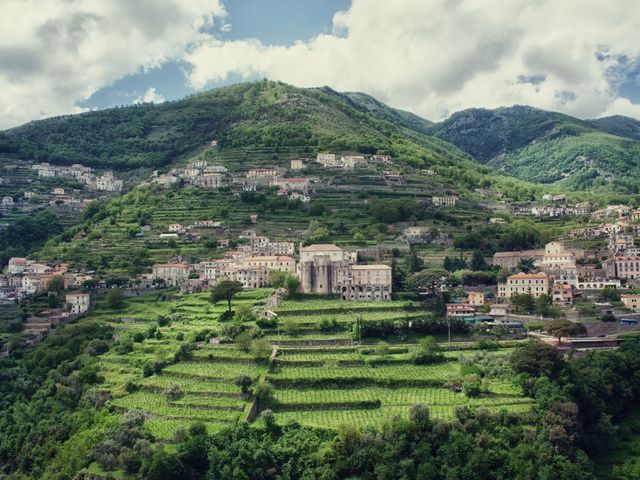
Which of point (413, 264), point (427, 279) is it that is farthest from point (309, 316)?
point (413, 264)

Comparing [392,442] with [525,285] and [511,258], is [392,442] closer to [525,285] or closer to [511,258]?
[525,285]

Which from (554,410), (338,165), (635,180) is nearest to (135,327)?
(554,410)

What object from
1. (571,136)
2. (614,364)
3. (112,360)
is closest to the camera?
(614,364)

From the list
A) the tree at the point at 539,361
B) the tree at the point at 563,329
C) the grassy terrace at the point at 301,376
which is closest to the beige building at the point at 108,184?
the grassy terrace at the point at 301,376

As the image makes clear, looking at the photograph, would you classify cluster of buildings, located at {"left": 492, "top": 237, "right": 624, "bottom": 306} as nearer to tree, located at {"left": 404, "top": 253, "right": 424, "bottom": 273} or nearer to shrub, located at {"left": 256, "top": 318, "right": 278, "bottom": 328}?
tree, located at {"left": 404, "top": 253, "right": 424, "bottom": 273}

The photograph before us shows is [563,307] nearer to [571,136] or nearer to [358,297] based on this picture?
[358,297]

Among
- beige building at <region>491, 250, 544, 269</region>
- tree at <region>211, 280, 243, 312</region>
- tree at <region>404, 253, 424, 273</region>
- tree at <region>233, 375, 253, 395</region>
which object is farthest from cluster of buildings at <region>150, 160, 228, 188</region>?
tree at <region>233, 375, 253, 395</region>
